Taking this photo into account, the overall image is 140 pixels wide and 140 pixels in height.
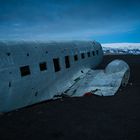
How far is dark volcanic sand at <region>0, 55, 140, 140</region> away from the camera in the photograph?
26.1 ft

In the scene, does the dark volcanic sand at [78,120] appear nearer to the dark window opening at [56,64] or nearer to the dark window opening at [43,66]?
the dark window opening at [56,64]

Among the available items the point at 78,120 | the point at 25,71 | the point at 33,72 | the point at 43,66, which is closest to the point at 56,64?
the point at 43,66

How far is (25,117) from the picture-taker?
10.0 meters

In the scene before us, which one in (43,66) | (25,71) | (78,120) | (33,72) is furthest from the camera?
(43,66)

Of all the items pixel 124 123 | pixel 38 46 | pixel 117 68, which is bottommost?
pixel 124 123

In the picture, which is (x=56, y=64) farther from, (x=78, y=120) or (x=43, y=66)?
(x=78, y=120)

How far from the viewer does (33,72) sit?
10.1m

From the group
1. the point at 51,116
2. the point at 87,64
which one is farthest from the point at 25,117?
the point at 87,64

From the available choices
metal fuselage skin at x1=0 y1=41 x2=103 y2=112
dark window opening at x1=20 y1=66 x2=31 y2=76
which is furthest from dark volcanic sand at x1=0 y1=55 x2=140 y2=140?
dark window opening at x1=20 y1=66 x2=31 y2=76

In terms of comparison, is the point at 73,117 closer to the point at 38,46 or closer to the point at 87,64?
the point at 38,46

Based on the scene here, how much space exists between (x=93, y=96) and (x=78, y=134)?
5.08 meters

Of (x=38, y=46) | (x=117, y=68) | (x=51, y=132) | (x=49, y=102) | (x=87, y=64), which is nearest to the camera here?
(x=51, y=132)

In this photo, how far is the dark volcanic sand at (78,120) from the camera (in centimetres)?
796

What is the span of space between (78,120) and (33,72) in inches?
123
